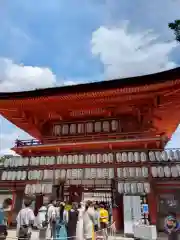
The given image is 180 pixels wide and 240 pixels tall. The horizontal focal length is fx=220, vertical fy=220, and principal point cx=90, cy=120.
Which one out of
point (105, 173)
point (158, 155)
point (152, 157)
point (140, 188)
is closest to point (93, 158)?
point (105, 173)

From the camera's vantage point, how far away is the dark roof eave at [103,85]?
11.6m

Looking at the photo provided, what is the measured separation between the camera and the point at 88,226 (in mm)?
9133

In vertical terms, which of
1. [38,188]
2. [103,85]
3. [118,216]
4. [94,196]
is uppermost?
[103,85]

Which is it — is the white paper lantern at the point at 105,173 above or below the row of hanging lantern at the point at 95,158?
below

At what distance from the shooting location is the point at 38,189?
14.1 m

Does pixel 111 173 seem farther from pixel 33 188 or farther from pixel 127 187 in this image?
pixel 33 188

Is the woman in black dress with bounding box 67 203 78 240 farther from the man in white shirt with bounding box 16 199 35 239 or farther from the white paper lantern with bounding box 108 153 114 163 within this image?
the white paper lantern with bounding box 108 153 114 163

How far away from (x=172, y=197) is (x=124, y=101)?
6.38 m

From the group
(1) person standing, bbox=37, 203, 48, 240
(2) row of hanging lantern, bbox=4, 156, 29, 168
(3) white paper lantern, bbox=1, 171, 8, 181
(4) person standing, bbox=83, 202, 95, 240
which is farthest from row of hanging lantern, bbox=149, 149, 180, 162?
(3) white paper lantern, bbox=1, 171, 8, 181

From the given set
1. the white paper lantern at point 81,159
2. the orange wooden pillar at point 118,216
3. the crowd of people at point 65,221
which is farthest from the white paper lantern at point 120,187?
the white paper lantern at point 81,159

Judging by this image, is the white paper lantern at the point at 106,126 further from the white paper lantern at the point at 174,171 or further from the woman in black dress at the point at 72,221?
the woman in black dress at the point at 72,221

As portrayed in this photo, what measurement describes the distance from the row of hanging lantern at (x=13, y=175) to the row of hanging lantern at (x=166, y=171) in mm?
8299

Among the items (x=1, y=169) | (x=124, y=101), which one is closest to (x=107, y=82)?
(x=124, y=101)

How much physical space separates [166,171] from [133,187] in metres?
2.06
